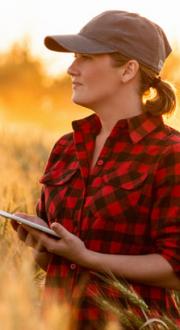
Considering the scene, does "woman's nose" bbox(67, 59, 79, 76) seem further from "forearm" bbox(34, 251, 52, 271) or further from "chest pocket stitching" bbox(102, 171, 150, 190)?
"forearm" bbox(34, 251, 52, 271)

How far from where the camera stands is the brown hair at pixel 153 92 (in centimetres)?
232

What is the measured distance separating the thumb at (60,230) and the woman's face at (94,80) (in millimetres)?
354

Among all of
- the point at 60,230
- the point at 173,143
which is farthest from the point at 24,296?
the point at 173,143

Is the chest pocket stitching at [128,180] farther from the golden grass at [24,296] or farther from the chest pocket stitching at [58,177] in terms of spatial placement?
the golden grass at [24,296]

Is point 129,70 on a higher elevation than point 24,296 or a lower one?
higher

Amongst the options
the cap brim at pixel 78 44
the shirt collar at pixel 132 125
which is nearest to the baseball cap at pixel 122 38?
the cap brim at pixel 78 44

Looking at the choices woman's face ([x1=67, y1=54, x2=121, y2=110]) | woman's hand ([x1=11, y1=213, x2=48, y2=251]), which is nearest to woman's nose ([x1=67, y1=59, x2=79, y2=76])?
woman's face ([x1=67, y1=54, x2=121, y2=110])

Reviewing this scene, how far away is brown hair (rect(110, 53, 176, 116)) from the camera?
2318mm

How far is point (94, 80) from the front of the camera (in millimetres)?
2232

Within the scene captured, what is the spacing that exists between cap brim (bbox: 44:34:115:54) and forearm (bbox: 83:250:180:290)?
0.52 meters

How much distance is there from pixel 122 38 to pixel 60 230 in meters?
0.58

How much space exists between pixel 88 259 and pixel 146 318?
12.4 inches

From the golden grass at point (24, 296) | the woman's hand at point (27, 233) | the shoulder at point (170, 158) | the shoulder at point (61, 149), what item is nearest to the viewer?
the golden grass at point (24, 296)

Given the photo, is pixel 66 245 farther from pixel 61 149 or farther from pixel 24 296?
pixel 24 296
